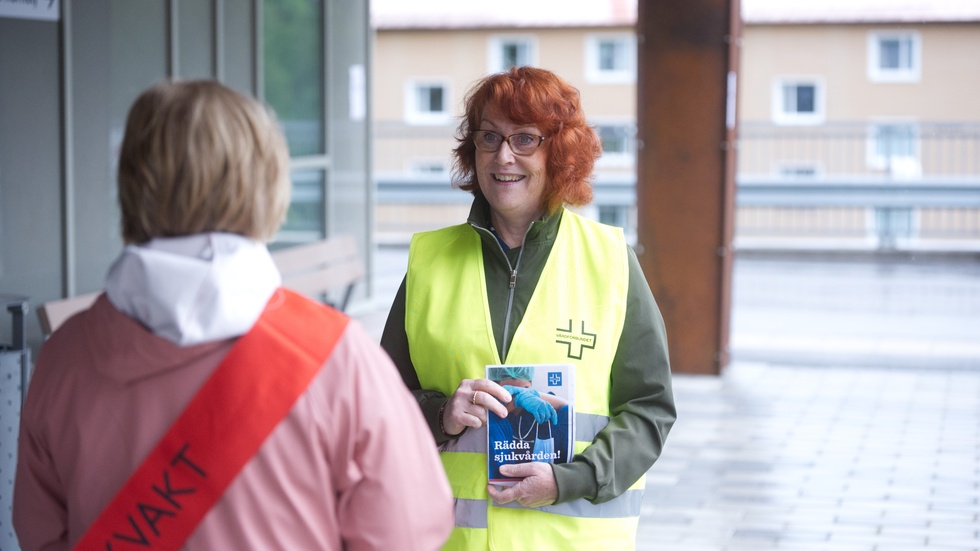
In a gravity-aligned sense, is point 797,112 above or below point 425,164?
above

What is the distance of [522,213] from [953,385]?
6649 millimetres

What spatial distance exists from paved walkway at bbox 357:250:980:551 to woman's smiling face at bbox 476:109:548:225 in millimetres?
2996

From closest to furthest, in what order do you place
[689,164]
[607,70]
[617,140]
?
[689,164] < [617,140] < [607,70]

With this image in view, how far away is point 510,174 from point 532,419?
50cm

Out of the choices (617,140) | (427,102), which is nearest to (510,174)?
(617,140)

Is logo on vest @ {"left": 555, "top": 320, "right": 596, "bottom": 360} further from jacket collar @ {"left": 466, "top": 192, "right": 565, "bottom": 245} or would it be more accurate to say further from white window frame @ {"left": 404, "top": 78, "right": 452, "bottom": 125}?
white window frame @ {"left": 404, "top": 78, "right": 452, "bottom": 125}

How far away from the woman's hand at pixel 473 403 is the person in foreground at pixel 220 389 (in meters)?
0.66

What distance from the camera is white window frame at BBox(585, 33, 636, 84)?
3784cm

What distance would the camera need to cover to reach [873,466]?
647 centimetres

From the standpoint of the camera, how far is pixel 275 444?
65.3 inches

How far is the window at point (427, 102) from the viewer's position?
133 ft

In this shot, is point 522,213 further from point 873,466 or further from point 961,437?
point 961,437

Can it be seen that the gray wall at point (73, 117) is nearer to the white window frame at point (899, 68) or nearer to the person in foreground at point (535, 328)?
the person in foreground at point (535, 328)

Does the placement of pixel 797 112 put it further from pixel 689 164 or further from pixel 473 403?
pixel 473 403
